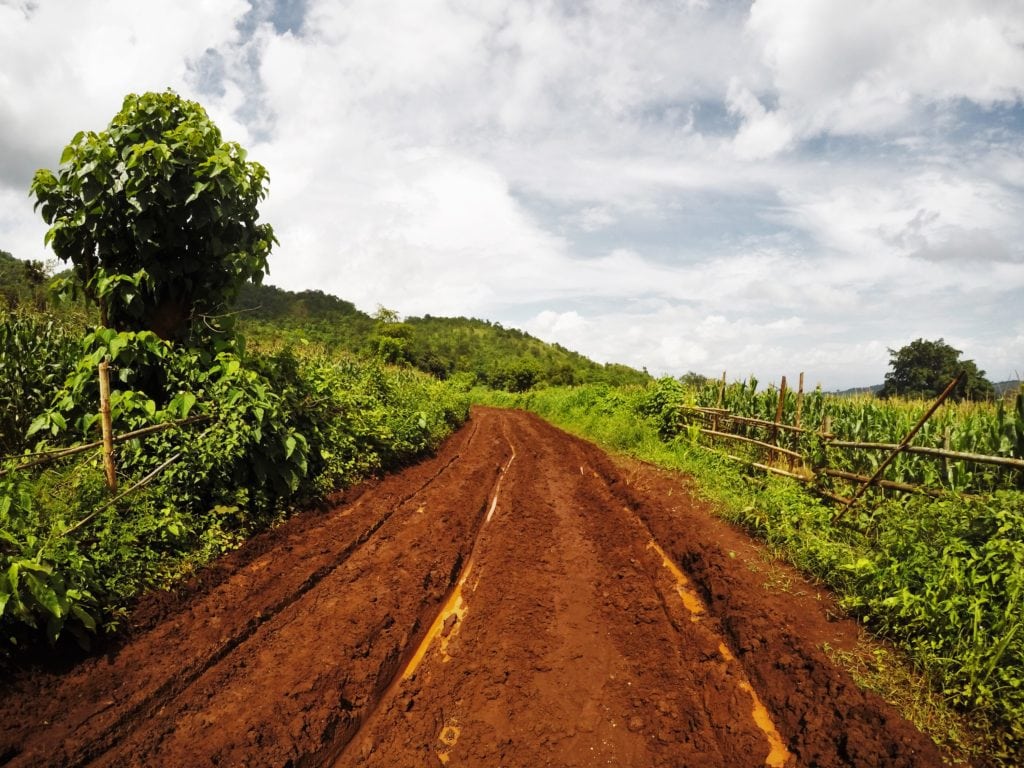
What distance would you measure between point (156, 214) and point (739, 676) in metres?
7.87

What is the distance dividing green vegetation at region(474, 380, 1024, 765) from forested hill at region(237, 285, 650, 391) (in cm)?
1559

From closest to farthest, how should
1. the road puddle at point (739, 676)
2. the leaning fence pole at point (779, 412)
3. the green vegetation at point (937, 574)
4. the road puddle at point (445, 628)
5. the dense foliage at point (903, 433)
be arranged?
the road puddle at point (739, 676) → the green vegetation at point (937, 574) → the road puddle at point (445, 628) → the dense foliage at point (903, 433) → the leaning fence pole at point (779, 412)

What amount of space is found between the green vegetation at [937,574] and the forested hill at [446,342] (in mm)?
15594

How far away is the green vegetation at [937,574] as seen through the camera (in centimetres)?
342

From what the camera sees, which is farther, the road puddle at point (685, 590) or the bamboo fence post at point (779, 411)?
the bamboo fence post at point (779, 411)

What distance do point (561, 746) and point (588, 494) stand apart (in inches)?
243

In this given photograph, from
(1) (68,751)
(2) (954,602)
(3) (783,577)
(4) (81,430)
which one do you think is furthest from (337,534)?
(2) (954,602)

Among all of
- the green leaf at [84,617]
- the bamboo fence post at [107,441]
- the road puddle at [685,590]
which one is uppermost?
the bamboo fence post at [107,441]

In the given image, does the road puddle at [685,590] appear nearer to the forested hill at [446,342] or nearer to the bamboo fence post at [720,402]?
the bamboo fence post at [720,402]

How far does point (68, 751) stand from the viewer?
2.96 metres

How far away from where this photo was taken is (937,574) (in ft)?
14.0

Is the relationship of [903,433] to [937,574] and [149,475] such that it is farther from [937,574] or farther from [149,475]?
[149,475]

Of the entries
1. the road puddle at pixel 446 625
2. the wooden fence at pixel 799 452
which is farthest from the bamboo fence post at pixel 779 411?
the road puddle at pixel 446 625

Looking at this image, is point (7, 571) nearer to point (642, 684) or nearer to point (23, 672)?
point (23, 672)
